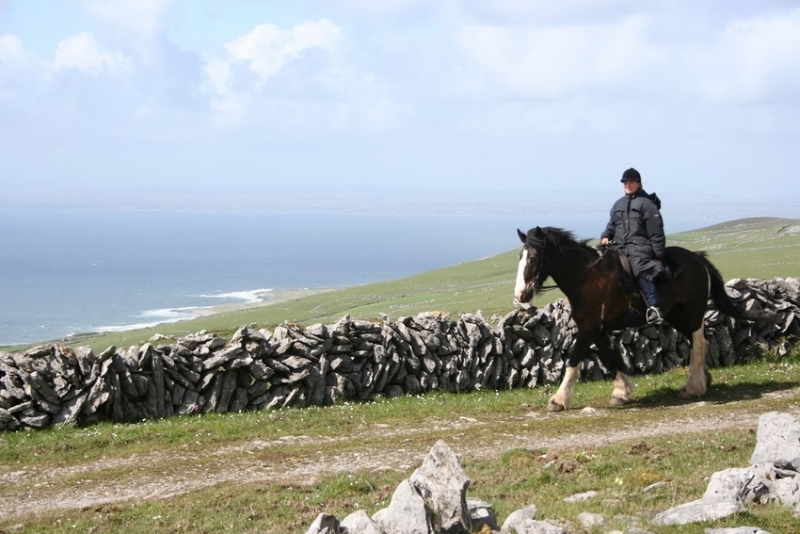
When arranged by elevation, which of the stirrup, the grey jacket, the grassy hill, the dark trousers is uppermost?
the grey jacket

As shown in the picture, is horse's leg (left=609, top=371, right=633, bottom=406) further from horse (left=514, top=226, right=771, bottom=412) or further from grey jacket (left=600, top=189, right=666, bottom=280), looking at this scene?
grey jacket (left=600, top=189, right=666, bottom=280)

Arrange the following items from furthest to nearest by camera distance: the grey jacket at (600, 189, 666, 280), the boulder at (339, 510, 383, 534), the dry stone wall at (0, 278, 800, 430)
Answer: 1. the grey jacket at (600, 189, 666, 280)
2. the dry stone wall at (0, 278, 800, 430)
3. the boulder at (339, 510, 383, 534)

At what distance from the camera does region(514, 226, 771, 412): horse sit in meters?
17.0

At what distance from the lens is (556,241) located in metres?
17.4

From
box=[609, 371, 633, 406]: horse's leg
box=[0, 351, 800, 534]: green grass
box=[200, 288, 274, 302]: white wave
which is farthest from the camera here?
box=[200, 288, 274, 302]: white wave

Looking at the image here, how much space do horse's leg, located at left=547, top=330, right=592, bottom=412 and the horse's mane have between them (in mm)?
1583

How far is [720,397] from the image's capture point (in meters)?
18.0

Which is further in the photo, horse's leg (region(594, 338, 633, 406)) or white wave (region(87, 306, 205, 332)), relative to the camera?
white wave (region(87, 306, 205, 332))

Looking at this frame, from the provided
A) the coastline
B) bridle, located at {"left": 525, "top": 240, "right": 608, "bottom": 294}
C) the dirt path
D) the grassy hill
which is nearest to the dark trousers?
bridle, located at {"left": 525, "top": 240, "right": 608, "bottom": 294}

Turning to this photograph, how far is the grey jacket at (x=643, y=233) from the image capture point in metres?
17.3

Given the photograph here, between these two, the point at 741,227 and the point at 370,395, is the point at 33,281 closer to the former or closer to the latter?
the point at 741,227

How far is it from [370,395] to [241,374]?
262 cm

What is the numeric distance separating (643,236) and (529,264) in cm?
229

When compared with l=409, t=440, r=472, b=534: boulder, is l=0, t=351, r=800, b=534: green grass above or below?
below
